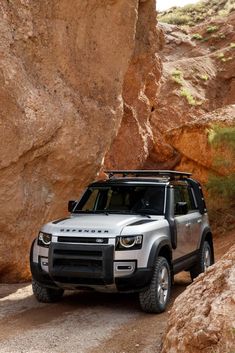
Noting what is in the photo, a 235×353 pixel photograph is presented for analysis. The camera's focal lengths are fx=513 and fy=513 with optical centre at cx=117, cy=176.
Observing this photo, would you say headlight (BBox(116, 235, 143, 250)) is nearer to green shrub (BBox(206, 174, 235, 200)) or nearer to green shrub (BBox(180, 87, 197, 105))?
green shrub (BBox(206, 174, 235, 200))

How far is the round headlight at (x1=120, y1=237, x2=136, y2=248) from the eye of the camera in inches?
281

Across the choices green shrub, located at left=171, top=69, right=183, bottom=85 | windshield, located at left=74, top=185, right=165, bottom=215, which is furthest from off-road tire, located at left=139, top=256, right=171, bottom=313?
green shrub, located at left=171, top=69, right=183, bottom=85

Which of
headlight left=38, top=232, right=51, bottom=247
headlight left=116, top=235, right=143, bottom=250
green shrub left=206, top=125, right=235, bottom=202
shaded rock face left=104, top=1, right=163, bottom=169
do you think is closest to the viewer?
headlight left=116, top=235, right=143, bottom=250

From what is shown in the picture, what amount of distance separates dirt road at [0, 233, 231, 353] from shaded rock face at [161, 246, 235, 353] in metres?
0.79

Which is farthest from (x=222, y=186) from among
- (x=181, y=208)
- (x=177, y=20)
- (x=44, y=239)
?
(x=177, y=20)

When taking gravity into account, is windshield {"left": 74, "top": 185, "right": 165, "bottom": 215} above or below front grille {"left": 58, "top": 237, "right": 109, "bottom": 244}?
above

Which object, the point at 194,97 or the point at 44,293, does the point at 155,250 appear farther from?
the point at 194,97

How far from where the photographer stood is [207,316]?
15.2ft

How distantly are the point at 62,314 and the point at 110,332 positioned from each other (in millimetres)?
1175

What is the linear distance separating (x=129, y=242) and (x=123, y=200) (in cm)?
165

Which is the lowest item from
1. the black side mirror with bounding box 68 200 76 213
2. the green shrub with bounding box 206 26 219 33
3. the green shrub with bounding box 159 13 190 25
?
the black side mirror with bounding box 68 200 76 213

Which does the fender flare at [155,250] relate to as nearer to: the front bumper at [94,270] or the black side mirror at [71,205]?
the front bumper at [94,270]

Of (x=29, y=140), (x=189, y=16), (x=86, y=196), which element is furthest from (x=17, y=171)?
(x=189, y=16)

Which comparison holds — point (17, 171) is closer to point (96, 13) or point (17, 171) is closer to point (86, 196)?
point (86, 196)
